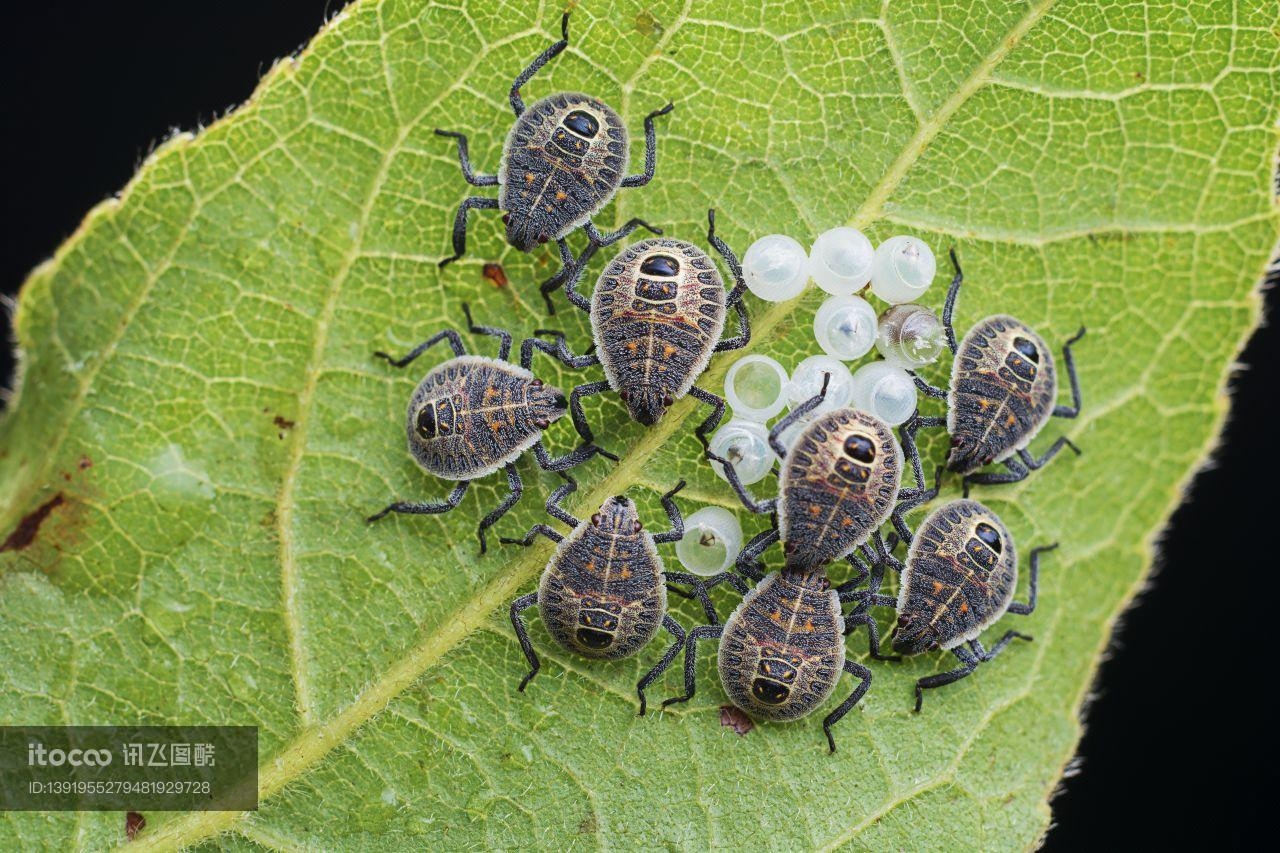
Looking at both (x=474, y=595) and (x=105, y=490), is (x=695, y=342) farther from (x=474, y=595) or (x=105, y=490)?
(x=105, y=490)

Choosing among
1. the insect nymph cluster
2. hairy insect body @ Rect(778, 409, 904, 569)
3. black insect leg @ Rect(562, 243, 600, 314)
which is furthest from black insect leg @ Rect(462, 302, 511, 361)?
hairy insect body @ Rect(778, 409, 904, 569)

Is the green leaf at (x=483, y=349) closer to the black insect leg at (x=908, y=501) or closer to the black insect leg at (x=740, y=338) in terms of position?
the black insect leg at (x=740, y=338)

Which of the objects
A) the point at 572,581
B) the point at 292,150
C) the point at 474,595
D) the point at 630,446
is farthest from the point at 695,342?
the point at 292,150

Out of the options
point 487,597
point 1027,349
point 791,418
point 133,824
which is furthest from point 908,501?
point 133,824

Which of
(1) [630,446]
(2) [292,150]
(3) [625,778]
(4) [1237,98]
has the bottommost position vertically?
(3) [625,778]

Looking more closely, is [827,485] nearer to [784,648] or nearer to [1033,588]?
[784,648]

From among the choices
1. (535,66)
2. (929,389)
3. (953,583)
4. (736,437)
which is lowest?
(953,583)
